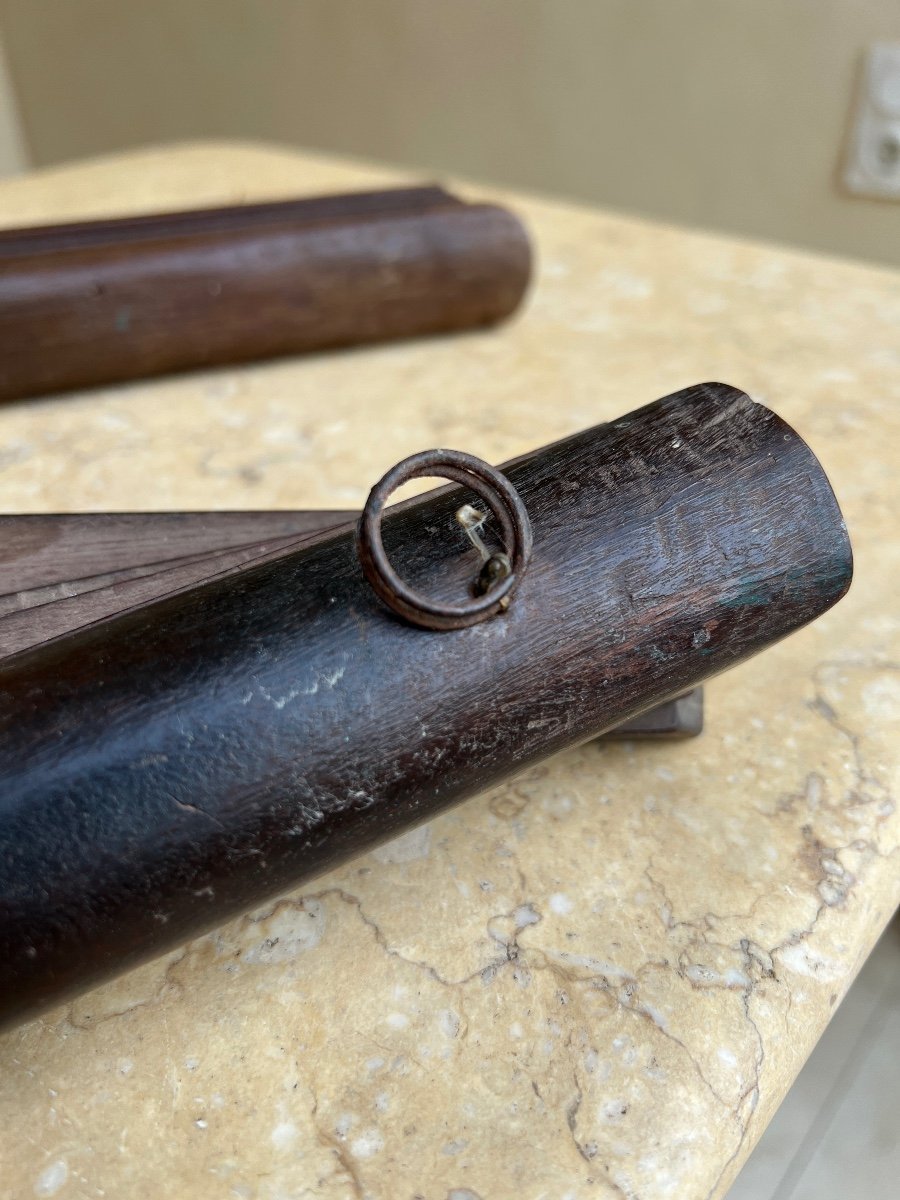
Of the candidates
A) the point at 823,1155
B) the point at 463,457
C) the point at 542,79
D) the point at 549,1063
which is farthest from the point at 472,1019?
the point at 542,79

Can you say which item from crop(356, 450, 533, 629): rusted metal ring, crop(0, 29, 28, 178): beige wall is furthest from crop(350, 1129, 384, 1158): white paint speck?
crop(0, 29, 28, 178): beige wall

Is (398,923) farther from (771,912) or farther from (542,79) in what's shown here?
(542,79)

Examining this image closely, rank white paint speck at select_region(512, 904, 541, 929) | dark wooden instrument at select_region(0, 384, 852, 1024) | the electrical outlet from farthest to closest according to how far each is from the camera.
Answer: the electrical outlet → white paint speck at select_region(512, 904, 541, 929) → dark wooden instrument at select_region(0, 384, 852, 1024)

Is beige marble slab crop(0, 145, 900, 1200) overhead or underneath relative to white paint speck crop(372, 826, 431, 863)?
underneath

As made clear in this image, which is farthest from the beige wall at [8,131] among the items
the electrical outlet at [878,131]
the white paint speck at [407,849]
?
the white paint speck at [407,849]

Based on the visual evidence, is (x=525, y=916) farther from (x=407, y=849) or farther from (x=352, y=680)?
(x=352, y=680)

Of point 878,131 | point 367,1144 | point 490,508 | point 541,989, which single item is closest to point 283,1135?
point 367,1144

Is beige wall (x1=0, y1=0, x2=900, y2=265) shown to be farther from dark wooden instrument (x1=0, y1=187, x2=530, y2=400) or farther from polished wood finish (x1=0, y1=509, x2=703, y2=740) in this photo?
polished wood finish (x1=0, y1=509, x2=703, y2=740)

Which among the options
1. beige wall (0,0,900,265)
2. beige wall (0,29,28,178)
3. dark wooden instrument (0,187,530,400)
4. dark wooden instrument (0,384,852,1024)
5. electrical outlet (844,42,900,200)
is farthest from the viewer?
beige wall (0,29,28,178)
